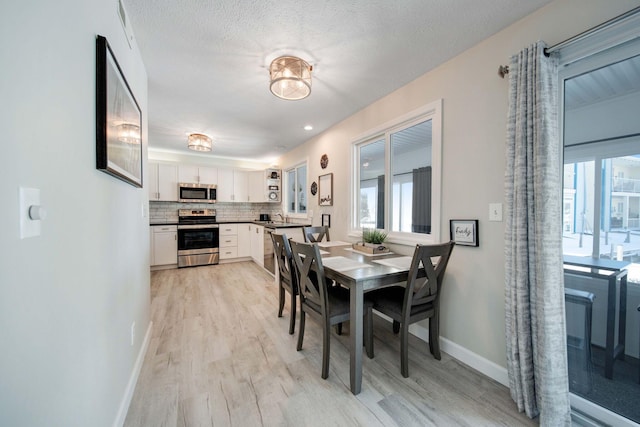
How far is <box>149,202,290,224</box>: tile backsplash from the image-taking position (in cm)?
531

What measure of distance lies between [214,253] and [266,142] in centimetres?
262

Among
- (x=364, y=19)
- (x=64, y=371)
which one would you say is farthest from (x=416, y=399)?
(x=364, y=19)

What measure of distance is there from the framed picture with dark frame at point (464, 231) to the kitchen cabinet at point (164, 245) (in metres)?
4.97

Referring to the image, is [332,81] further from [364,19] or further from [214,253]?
[214,253]

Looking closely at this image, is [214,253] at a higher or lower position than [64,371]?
lower

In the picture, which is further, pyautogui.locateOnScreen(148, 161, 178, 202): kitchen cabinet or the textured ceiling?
pyautogui.locateOnScreen(148, 161, 178, 202): kitchen cabinet

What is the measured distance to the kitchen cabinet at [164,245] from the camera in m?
4.70

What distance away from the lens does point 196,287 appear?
3793 mm

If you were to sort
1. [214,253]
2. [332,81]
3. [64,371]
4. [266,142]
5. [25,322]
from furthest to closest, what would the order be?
[214,253] → [266,142] → [332,81] → [64,371] → [25,322]

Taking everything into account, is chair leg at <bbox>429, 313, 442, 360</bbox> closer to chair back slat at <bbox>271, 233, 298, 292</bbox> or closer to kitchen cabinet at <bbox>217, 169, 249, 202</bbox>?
chair back slat at <bbox>271, 233, 298, 292</bbox>

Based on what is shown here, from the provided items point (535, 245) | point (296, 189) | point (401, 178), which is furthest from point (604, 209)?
point (296, 189)

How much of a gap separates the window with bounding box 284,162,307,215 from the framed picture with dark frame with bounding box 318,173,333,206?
79 centimetres

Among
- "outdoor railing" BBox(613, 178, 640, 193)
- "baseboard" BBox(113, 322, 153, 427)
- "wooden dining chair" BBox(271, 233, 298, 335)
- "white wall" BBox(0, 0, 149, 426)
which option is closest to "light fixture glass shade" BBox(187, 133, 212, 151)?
"wooden dining chair" BBox(271, 233, 298, 335)

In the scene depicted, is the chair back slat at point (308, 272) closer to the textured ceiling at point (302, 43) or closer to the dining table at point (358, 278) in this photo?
the dining table at point (358, 278)
